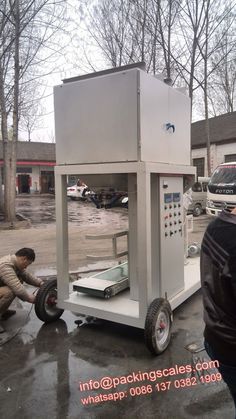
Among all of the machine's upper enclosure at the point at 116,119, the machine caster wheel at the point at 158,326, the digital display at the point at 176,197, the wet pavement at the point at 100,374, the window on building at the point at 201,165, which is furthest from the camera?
the window on building at the point at 201,165

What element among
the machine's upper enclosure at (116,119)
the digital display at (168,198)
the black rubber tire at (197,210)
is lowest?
the black rubber tire at (197,210)

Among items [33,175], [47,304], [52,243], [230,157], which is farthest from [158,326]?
[33,175]

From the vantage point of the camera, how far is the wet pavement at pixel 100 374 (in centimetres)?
284

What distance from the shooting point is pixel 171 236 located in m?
4.46

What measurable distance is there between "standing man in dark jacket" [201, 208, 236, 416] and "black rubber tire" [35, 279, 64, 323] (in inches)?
119

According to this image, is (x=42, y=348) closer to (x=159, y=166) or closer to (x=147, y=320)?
(x=147, y=320)

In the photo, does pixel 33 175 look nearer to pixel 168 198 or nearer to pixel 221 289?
pixel 168 198

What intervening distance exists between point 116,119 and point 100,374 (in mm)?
2458

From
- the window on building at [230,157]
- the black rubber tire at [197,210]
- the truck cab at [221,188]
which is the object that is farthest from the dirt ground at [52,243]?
A: the window on building at [230,157]

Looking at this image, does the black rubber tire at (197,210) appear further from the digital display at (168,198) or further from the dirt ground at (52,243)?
A: the digital display at (168,198)

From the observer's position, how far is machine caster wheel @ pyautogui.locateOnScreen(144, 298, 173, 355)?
3.52 metres

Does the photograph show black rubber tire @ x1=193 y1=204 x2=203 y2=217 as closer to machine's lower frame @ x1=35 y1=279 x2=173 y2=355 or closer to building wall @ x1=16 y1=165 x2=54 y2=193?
machine's lower frame @ x1=35 y1=279 x2=173 y2=355

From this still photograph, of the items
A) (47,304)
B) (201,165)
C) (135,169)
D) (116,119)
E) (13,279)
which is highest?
(201,165)

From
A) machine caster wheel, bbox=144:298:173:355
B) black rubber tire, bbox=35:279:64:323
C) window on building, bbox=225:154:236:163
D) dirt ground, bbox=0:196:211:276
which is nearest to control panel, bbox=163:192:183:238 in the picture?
machine caster wheel, bbox=144:298:173:355
